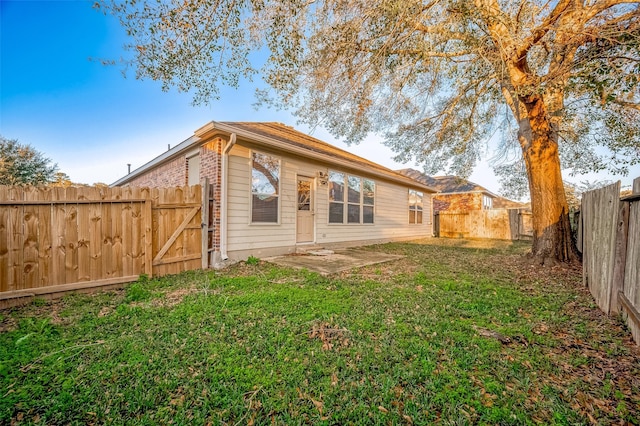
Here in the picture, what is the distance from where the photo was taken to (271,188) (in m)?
7.02

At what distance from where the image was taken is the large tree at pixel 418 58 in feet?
12.5

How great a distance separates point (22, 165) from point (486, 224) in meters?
29.2

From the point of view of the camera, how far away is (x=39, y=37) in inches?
241

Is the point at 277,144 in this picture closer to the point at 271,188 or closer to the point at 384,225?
the point at 271,188

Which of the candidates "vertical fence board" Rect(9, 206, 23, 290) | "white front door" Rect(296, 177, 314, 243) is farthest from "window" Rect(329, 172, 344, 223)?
"vertical fence board" Rect(9, 206, 23, 290)

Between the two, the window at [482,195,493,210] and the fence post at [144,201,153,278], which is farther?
the window at [482,195,493,210]

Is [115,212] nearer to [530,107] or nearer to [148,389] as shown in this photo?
[148,389]

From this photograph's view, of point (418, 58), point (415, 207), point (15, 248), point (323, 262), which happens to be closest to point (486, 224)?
point (415, 207)

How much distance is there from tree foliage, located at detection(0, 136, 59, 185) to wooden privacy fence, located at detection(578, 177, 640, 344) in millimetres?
25281

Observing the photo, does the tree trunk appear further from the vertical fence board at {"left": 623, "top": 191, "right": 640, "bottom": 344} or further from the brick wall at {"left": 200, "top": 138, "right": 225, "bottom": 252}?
the brick wall at {"left": 200, "top": 138, "right": 225, "bottom": 252}

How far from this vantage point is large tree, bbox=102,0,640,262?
3.82 m

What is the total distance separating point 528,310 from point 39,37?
10.8 meters

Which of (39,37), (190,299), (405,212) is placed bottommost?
(190,299)

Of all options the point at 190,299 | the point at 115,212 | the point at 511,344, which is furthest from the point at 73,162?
the point at 511,344
